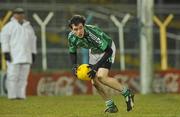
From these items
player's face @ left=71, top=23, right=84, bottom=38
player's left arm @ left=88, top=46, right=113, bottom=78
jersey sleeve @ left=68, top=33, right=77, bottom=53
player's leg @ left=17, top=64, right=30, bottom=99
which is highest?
player's face @ left=71, top=23, right=84, bottom=38

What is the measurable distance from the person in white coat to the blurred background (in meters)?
3.74

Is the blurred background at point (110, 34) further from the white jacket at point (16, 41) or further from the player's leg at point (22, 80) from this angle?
the white jacket at point (16, 41)

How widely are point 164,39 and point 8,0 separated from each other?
593 cm

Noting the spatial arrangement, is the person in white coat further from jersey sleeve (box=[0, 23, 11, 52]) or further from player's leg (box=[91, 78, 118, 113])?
player's leg (box=[91, 78, 118, 113])

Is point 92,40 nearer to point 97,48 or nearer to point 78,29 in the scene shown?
point 97,48

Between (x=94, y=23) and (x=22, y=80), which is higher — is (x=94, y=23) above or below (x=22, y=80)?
above

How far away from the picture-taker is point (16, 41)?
18.6 m

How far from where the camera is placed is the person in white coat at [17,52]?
1852 centimetres

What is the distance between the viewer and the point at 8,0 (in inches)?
1048

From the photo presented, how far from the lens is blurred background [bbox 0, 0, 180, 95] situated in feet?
77.6

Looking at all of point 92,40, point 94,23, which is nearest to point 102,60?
point 92,40

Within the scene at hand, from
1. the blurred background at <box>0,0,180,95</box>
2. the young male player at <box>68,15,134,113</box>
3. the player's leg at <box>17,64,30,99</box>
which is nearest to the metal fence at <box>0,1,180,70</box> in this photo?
the blurred background at <box>0,0,180,95</box>

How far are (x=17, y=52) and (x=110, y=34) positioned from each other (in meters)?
6.31

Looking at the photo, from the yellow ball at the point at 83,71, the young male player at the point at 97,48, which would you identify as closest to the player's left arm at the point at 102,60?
the young male player at the point at 97,48
